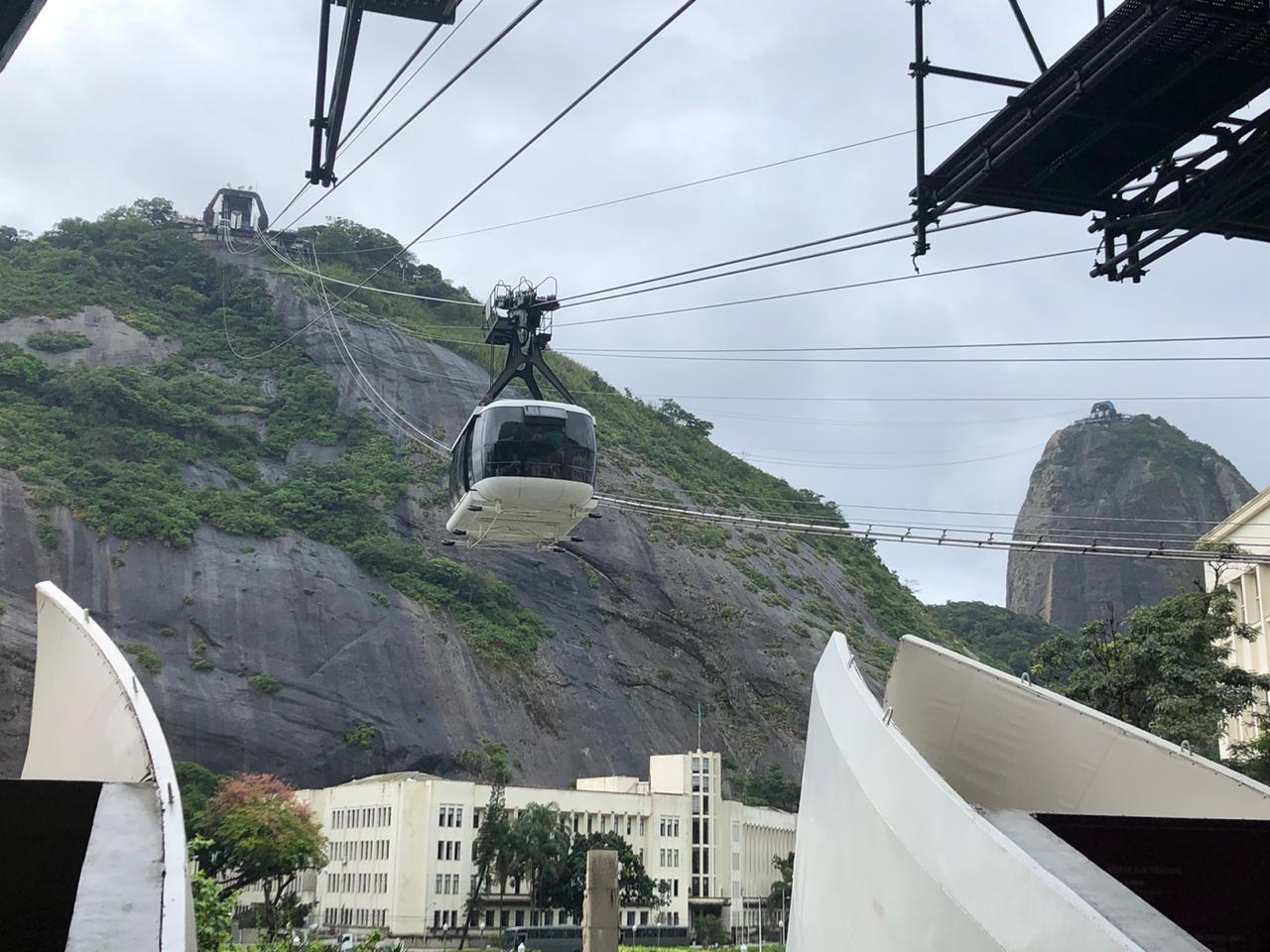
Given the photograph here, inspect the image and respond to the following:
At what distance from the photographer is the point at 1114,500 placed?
13188 centimetres

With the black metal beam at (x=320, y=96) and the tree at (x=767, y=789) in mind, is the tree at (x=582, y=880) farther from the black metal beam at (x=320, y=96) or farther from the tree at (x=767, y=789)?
the black metal beam at (x=320, y=96)

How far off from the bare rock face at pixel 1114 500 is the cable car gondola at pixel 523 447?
4109 inches

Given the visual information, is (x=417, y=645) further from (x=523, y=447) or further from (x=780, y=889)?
(x=523, y=447)

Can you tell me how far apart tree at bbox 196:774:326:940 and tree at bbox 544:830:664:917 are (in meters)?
11.1

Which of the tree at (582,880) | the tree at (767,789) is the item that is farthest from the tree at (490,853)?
the tree at (767,789)

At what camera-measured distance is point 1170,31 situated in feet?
28.4

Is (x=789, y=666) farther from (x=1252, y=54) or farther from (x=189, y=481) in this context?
(x=1252, y=54)

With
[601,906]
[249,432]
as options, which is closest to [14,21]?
[601,906]

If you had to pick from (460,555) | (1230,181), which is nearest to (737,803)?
(460,555)

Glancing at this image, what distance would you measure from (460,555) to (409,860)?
2481 centimetres

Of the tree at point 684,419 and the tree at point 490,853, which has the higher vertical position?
the tree at point 684,419

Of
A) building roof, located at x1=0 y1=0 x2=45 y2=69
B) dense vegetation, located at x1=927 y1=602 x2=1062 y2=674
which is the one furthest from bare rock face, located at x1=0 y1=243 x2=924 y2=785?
building roof, located at x1=0 y1=0 x2=45 y2=69

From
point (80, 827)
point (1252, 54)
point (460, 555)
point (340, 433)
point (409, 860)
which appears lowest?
point (409, 860)

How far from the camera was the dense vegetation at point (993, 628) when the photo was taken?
346 feet
